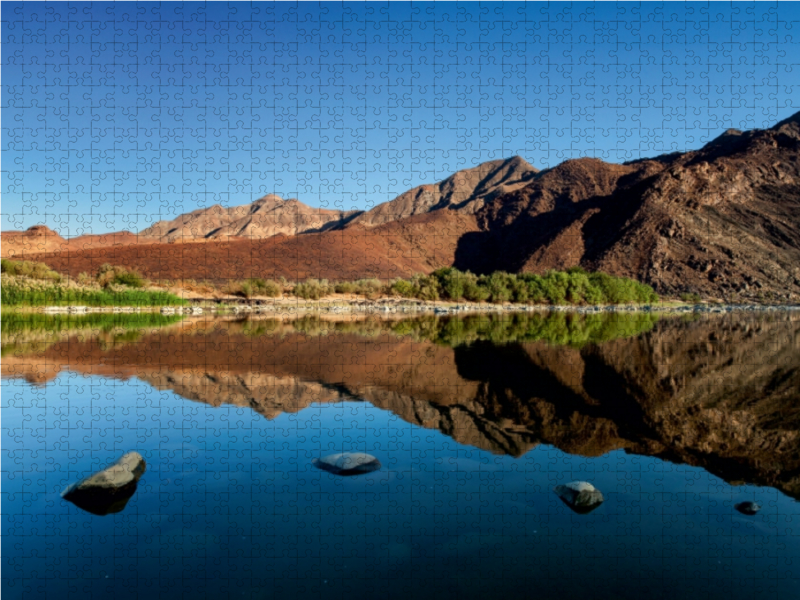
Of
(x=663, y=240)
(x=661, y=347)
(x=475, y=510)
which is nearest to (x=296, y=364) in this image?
(x=475, y=510)

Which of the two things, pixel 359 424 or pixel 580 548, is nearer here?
pixel 580 548

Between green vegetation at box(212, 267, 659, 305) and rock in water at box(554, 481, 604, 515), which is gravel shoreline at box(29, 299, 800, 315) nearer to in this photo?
green vegetation at box(212, 267, 659, 305)

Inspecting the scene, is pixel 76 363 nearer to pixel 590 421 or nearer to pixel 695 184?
pixel 590 421

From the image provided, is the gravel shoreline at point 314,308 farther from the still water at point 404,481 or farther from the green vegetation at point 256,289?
the still water at point 404,481

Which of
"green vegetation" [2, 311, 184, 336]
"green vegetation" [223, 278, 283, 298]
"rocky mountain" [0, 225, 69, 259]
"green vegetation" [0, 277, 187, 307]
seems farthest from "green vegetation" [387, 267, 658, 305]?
"rocky mountain" [0, 225, 69, 259]

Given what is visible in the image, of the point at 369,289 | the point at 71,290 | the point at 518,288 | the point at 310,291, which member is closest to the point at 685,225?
the point at 518,288

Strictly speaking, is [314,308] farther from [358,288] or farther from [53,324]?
[53,324]

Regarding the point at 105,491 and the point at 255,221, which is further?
the point at 255,221
